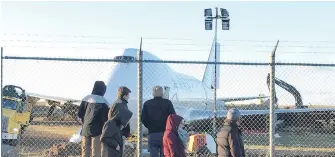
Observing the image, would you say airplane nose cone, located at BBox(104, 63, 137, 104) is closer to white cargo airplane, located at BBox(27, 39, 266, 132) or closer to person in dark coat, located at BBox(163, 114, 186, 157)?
white cargo airplane, located at BBox(27, 39, 266, 132)

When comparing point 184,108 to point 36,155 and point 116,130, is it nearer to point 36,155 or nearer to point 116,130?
point 36,155

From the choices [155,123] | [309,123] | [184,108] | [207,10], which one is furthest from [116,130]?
[309,123]

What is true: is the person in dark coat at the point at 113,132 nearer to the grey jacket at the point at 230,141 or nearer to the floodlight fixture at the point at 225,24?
the grey jacket at the point at 230,141

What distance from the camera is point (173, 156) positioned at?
6715mm

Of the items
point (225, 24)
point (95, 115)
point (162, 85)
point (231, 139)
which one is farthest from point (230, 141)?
point (225, 24)

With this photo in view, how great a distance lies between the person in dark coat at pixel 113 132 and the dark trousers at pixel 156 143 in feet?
2.64

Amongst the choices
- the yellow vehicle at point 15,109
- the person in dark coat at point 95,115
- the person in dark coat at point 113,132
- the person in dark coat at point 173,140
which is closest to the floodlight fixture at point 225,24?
the yellow vehicle at point 15,109

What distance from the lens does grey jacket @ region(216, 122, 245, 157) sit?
6512 mm

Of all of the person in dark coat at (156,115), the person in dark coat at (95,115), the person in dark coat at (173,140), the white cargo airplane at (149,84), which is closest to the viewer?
the person in dark coat at (173,140)

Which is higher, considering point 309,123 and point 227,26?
point 227,26

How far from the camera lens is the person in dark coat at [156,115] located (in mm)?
8078

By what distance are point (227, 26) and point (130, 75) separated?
3.39 metres

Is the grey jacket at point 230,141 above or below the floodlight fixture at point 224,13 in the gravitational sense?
below

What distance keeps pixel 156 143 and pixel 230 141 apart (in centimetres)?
192
